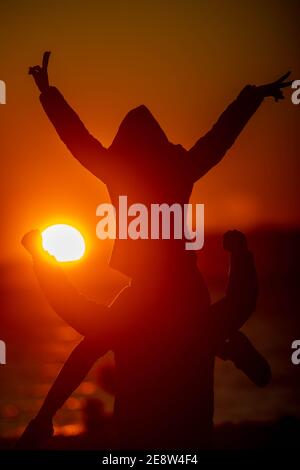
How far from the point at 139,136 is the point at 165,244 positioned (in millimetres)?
405

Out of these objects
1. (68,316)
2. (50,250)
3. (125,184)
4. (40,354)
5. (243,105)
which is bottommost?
(68,316)

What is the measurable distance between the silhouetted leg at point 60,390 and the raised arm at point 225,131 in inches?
29.3

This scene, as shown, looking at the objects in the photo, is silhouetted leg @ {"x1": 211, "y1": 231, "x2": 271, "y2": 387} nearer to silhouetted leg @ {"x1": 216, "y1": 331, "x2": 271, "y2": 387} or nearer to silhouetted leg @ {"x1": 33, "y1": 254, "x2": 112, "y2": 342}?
silhouetted leg @ {"x1": 216, "y1": 331, "x2": 271, "y2": 387}

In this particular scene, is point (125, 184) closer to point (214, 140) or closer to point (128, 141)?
point (128, 141)

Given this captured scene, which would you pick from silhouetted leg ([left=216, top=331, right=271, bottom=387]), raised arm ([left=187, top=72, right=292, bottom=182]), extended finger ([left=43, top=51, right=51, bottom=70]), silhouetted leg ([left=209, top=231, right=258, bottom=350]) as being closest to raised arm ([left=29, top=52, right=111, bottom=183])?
extended finger ([left=43, top=51, right=51, bottom=70])

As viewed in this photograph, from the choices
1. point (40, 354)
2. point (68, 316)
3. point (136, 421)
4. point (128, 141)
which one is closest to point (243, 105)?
point (128, 141)

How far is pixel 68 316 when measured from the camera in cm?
303

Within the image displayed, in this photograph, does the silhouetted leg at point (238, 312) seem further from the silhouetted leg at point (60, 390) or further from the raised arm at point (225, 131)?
the silhouetted leg at point (60, 390)

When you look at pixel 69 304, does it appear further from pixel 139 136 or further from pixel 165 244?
pixel 139 136

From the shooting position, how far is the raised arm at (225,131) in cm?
307

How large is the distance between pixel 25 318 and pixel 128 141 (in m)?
27.3

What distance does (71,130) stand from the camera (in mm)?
3102

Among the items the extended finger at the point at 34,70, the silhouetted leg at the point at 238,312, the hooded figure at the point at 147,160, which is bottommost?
the silhouetted leg at the point at 238,312

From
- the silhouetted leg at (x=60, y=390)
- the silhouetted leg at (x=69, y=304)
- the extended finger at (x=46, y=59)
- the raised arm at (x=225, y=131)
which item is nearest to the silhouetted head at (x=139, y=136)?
the raised arm at (x=225, y=131)
